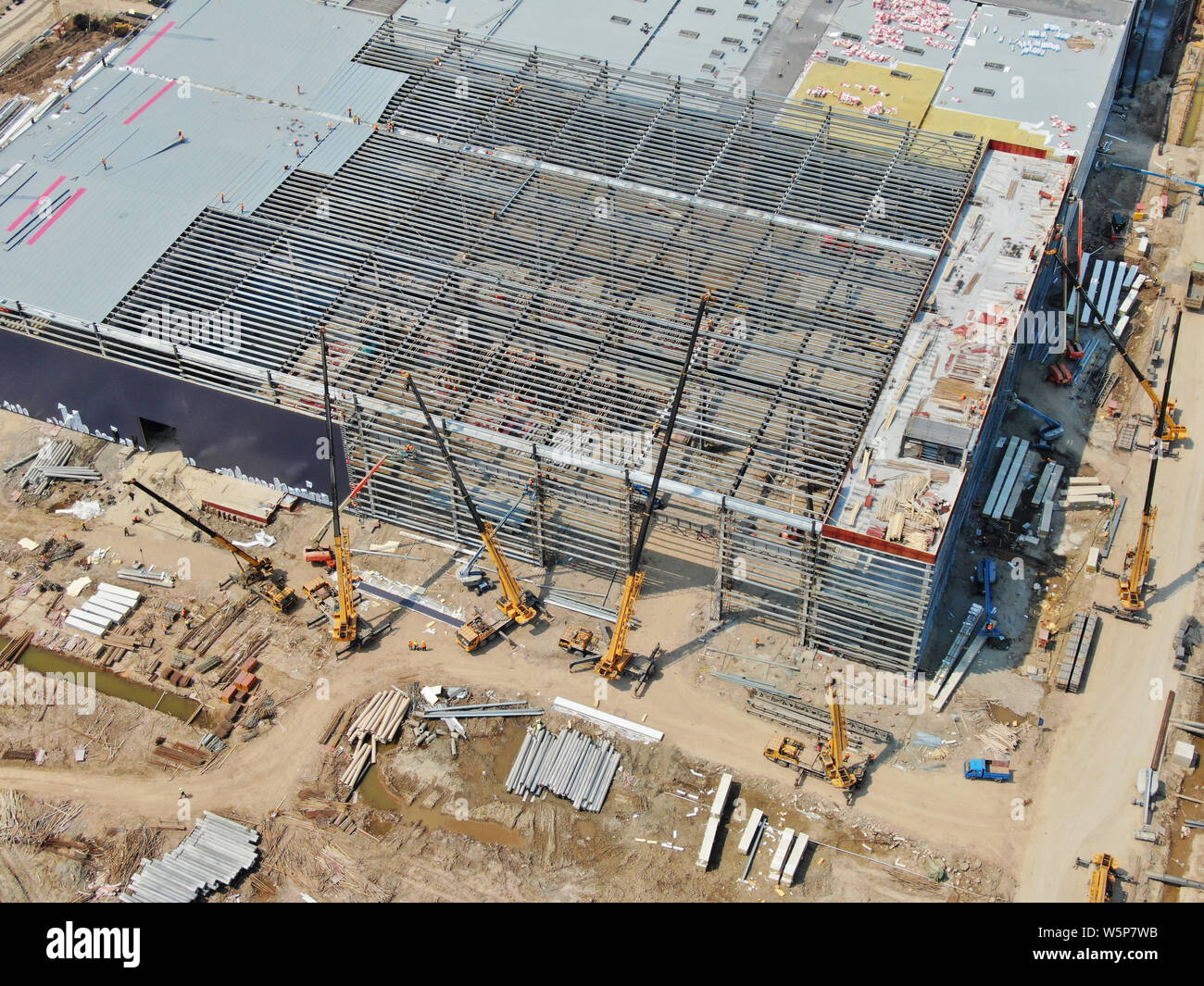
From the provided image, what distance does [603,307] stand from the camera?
53500mm

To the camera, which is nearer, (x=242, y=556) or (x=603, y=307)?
(x=242, y=556)

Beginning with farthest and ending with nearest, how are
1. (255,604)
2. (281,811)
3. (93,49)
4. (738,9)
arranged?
(93,49), (738,9), (255,604), (281,811)

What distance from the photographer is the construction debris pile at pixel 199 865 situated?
139 ft

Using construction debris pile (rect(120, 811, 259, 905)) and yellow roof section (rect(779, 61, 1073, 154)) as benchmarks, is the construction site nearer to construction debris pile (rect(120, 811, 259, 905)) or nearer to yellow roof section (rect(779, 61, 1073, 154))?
construction debris pile (rect(120, 811, 259, 905))

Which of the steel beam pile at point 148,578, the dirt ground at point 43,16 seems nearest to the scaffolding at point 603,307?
the steel beam pile at point 148,578

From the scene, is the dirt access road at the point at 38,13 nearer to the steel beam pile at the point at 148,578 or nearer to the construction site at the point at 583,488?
the construction site at the point at 583,488

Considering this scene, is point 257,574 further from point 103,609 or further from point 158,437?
point 158,437

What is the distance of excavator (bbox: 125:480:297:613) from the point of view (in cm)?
5059

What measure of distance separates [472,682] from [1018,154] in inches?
1462

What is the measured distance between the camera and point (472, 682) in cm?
4856

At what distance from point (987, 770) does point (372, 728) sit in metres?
23.4

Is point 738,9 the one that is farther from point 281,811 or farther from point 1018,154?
point 281,811

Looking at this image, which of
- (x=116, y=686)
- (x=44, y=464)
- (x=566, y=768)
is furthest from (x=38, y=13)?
(x=566, y=768)

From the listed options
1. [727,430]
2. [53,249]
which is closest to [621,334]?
[727,430]
